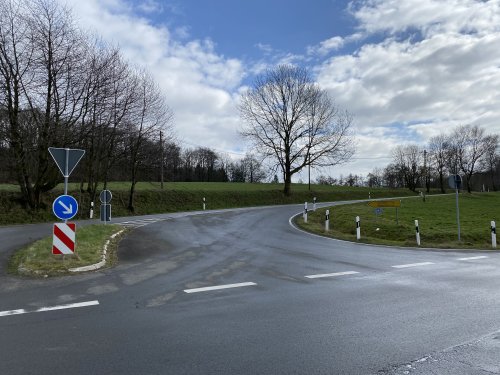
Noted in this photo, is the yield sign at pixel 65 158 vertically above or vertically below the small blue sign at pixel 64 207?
above

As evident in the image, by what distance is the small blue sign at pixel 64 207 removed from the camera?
1052cm

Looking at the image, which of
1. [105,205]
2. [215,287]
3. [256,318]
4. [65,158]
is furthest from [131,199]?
[256,318]

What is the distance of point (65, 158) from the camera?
35.7ft

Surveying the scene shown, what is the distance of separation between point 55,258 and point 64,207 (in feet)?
4.30

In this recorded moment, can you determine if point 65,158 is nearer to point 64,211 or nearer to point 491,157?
point 64,211

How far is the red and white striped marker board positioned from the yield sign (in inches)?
54.4

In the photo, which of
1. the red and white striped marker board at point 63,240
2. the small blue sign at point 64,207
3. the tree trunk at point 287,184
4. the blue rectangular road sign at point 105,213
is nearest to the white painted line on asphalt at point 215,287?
the red and white striped marker board at point 63,240

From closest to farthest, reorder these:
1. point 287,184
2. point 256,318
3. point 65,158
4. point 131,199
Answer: point 256,318
point 65,158
point 131,199
point 287,184

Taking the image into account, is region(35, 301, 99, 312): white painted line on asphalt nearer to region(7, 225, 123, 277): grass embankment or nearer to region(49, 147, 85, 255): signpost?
region(7, 225, 123, 277): grass embankment

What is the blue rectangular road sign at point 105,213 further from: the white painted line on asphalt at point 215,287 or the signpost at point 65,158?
the white painted line on asphalt at point 215,287

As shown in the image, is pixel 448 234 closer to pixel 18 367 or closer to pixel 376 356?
pixel 376 356

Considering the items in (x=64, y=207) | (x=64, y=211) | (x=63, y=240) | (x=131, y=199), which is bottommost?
(x=63, y=240)

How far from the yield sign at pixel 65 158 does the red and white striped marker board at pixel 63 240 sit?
4.53ft

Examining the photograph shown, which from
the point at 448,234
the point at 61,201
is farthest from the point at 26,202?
the point at 448,234
